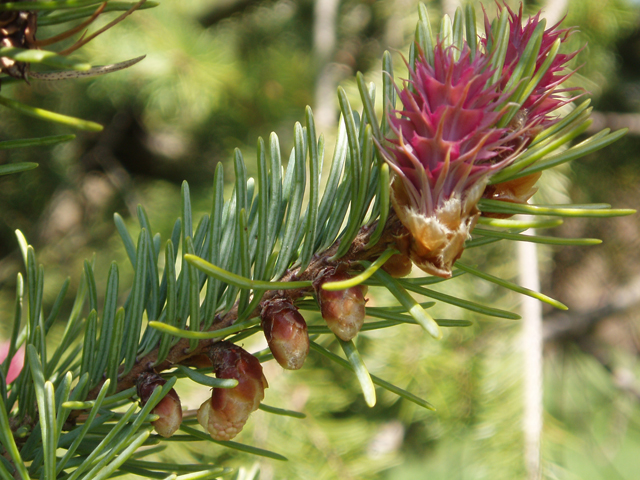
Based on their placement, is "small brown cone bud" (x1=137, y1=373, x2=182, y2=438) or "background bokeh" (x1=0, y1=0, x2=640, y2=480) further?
"background bokeh" (x1=0, y1=0, x2=640, y2=480)

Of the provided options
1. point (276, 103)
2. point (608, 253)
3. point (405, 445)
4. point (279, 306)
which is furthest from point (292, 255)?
point (608, 253)

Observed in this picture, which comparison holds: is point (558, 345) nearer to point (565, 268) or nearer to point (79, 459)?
point (565, 268)

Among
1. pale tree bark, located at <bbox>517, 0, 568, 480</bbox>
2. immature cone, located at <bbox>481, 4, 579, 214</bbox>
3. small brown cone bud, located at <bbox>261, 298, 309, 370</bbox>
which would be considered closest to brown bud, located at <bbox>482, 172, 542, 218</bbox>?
immature cone, located at <bbox>481, 4, 579, 214</bbox>

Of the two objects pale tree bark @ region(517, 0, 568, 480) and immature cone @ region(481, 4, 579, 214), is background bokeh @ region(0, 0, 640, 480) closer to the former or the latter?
pale tree bark @ region(517, 0, 568, 480)

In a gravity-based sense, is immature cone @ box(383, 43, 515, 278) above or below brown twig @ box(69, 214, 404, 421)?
above

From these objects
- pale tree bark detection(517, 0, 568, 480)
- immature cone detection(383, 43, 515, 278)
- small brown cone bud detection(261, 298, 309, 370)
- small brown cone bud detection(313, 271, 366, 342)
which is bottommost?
pale tree bark detection(517, 0, 568, 480)

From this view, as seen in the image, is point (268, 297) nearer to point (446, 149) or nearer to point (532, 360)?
point (446, 149)
